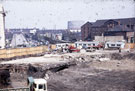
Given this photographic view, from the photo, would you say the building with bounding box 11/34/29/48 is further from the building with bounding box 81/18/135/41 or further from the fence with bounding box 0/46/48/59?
the building with bounding box 81/18/135/41

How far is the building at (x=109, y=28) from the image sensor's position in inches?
2158

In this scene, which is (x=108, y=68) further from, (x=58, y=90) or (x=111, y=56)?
(x=58, y=90)

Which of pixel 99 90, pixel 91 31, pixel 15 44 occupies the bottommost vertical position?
pixel 99 90

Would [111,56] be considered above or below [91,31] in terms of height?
below

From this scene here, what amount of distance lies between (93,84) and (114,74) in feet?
17.6

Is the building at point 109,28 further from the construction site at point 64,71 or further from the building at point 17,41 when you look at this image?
the building at point 17,41

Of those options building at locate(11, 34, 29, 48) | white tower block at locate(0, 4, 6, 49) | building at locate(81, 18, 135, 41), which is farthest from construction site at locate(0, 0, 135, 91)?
building at locate(81, 18, 135, 41)

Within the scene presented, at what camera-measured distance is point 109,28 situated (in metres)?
59.7

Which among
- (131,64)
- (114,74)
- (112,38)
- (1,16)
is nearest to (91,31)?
(112,38)

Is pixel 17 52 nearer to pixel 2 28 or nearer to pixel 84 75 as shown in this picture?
pixel 2 28

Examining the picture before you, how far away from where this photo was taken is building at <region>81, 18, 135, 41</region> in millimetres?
54812

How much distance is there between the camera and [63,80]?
20625 millimetres

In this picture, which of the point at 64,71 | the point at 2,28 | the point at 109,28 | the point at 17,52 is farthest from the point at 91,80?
the point at 109,28

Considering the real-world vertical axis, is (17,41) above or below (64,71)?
above
